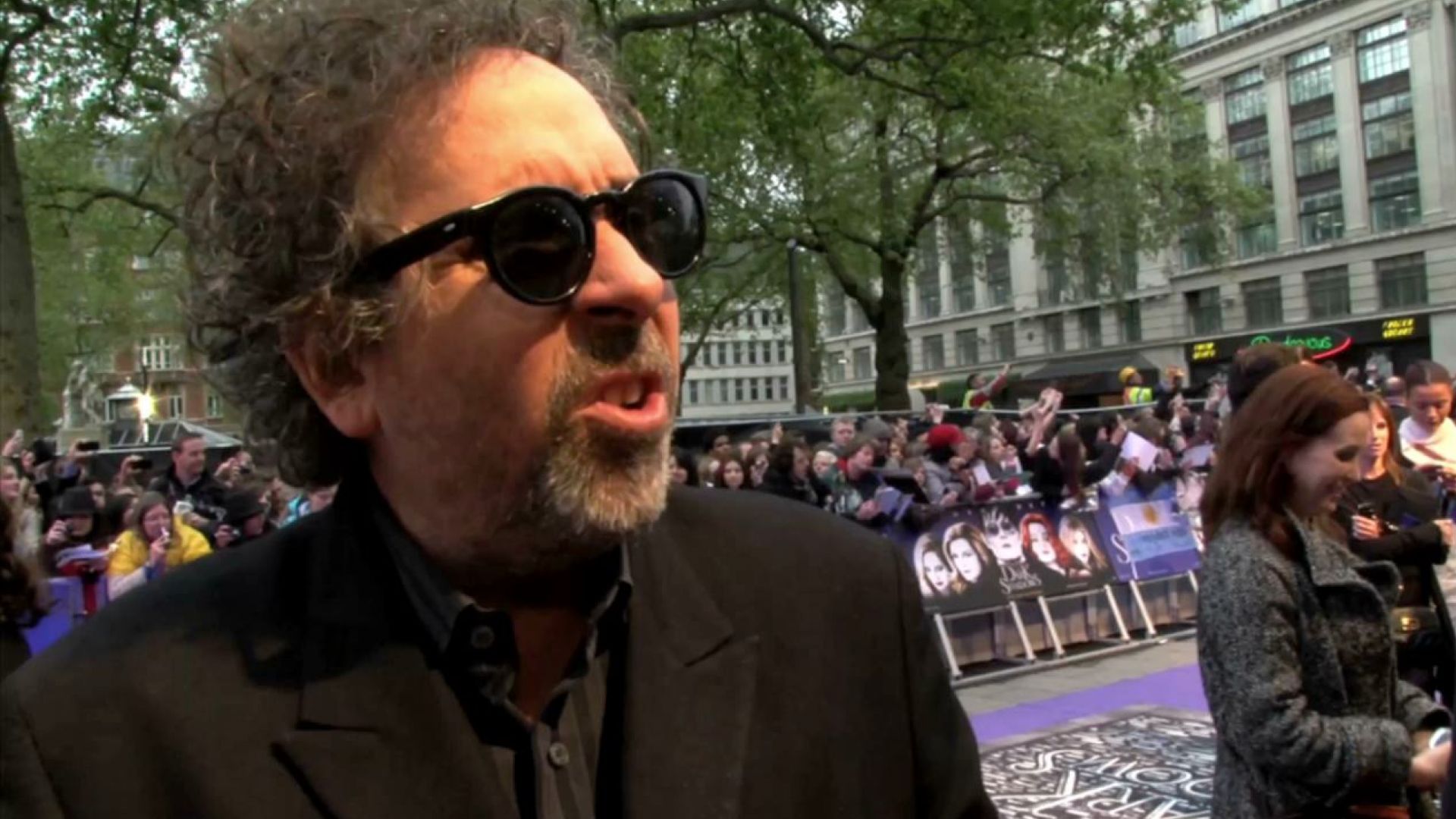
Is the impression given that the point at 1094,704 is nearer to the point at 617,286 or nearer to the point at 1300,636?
the point at 1300,636

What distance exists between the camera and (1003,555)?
988 centimetres

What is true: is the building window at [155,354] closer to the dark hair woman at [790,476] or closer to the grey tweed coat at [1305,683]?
the grey tweed coat at [1305,683]

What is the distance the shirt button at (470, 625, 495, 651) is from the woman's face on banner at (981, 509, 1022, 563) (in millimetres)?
8787

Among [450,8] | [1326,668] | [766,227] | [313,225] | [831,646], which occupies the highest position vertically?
[766,227]

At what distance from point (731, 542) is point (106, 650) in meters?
0.71

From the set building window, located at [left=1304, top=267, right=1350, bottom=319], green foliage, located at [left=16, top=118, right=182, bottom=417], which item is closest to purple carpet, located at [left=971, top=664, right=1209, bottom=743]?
green foliage, located at [left=16, top=118, right=182, bottom=417]

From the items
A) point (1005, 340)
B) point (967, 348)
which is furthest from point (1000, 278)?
point (967, 348)

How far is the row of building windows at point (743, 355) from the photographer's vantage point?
326 feet

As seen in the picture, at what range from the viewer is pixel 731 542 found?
5.22 ft

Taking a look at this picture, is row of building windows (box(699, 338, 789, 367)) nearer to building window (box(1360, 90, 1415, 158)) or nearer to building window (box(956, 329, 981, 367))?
building window (box(956, 329, 981, 367))

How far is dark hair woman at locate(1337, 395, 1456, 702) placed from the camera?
399 centimetres

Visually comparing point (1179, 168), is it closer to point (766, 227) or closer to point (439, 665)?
point (766, 227)

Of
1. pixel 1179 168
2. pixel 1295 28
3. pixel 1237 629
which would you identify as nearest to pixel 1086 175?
pixel 1179 168

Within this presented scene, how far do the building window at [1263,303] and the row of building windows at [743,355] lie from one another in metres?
46.4
